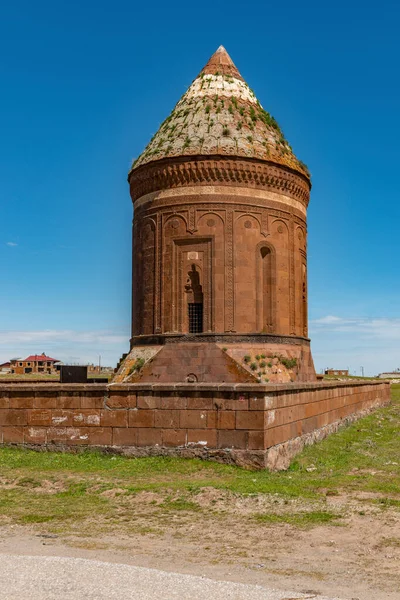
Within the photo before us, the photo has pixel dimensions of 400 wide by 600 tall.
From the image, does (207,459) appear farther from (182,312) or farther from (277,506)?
(182,312)

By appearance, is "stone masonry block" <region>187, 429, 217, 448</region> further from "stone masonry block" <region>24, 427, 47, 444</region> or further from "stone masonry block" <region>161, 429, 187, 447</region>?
"stone masonry block" <region>24, 427, 47, 444</region>

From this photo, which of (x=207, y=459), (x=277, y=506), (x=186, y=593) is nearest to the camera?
(x=186, y=593)

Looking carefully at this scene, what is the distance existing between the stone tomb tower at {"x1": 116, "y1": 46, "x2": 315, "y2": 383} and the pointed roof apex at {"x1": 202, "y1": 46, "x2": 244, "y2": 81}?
7.96ft

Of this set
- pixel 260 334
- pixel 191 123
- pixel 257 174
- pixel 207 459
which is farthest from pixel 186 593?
pixel 191 123

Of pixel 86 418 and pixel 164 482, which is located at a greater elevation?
pixel 86 418

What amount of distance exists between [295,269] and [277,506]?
18017 mm

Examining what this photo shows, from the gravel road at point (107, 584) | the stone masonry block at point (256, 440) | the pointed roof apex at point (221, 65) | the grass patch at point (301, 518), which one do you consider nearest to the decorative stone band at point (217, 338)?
the pointed roof apex at point (221, 65)

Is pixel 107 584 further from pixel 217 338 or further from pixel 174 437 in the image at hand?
pixel 217 338

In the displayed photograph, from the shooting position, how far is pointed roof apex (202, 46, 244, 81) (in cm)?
2759

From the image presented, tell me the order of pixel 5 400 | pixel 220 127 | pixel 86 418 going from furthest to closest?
pixel 220 127 → pixel 5 400 → pixel 86 418

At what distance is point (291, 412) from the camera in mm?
13008

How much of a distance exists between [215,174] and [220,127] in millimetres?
2138

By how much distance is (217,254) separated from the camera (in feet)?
78.2

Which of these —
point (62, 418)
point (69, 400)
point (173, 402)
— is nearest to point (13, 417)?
point (62, 418)
